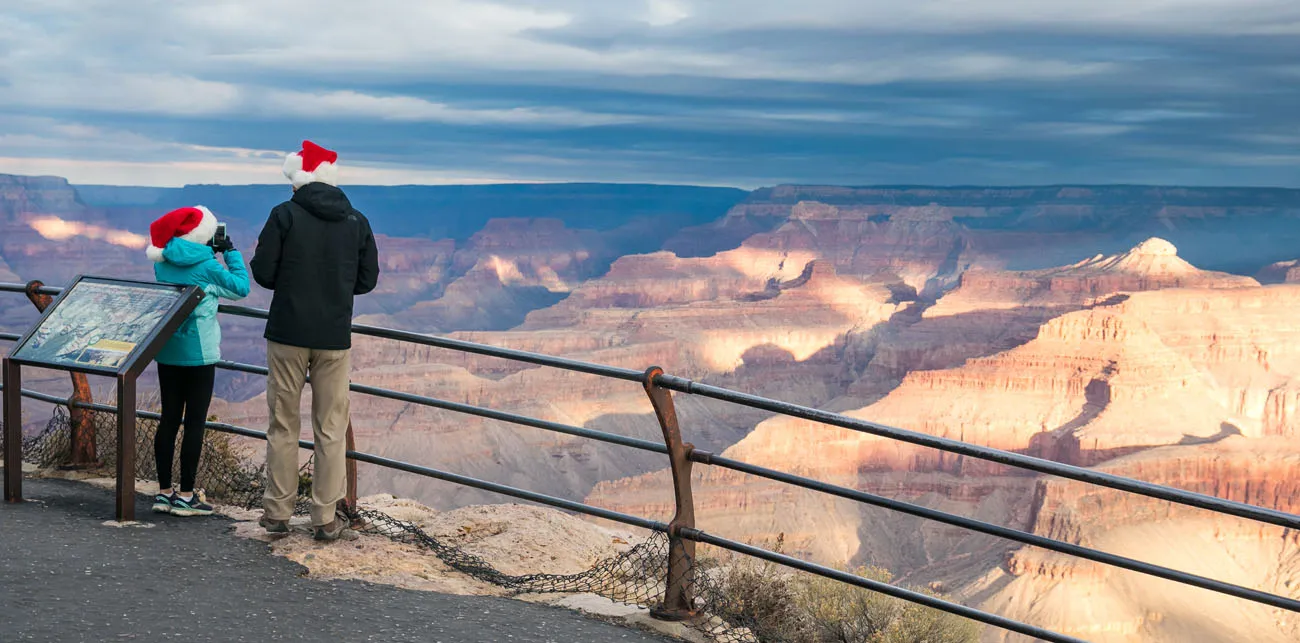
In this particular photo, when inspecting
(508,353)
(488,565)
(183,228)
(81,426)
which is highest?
(183,228)

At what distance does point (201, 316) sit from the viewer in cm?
605

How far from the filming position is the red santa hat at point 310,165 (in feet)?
18.6

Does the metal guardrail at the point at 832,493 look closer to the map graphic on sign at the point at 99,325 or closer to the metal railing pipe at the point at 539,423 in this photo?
the metal railing pipe at the point at 539,423

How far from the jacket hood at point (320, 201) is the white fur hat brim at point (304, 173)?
37mm

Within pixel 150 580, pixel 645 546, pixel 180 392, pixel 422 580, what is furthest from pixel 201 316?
pixel 645 546

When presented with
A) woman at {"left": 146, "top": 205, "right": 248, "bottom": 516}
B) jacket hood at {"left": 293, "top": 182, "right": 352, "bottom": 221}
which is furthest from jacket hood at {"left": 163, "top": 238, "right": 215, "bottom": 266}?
jacket hood at {"left": 293, "top": 182, "right": 352, "bottom": 221}

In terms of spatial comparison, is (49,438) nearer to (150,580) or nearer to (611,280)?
(150,580)

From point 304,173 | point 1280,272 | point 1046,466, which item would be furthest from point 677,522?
point 1280,272

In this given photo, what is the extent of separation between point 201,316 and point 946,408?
3007 inches

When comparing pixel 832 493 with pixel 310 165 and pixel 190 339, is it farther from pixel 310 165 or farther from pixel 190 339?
pixel 190 339

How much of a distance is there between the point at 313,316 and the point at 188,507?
140 cm

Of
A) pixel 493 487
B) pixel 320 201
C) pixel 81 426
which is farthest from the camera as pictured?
pixel 81 426

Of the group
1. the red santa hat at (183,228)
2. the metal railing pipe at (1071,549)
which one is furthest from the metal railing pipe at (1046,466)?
the red santa hat at (183,228)

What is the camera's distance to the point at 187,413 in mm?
6273
